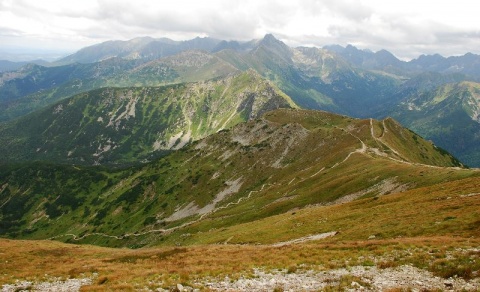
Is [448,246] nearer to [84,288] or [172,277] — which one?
[172,277]

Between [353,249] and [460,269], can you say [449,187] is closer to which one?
[353,249]

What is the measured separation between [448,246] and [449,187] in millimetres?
41891

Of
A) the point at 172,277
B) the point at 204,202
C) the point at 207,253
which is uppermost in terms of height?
the point at 172,277

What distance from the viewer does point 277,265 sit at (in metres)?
33.9

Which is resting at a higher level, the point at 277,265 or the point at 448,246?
the point at 448,246

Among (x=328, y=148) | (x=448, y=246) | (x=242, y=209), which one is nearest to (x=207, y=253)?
(x=448, y=246)

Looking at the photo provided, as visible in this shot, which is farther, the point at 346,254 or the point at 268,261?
the point at 268,261

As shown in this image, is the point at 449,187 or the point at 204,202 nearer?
the point at 449,187

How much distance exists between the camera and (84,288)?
1230 inches

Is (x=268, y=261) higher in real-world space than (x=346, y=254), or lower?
lower

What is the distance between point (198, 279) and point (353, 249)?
17.8 meters

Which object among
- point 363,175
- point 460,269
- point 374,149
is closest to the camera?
point 460,269

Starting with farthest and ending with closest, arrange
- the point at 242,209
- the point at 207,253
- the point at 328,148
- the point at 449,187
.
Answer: the point at 328,148 → the point at 242,209 → the point at 449,187 → the point at 207,253

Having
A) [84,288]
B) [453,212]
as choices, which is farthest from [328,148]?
[84,288]
